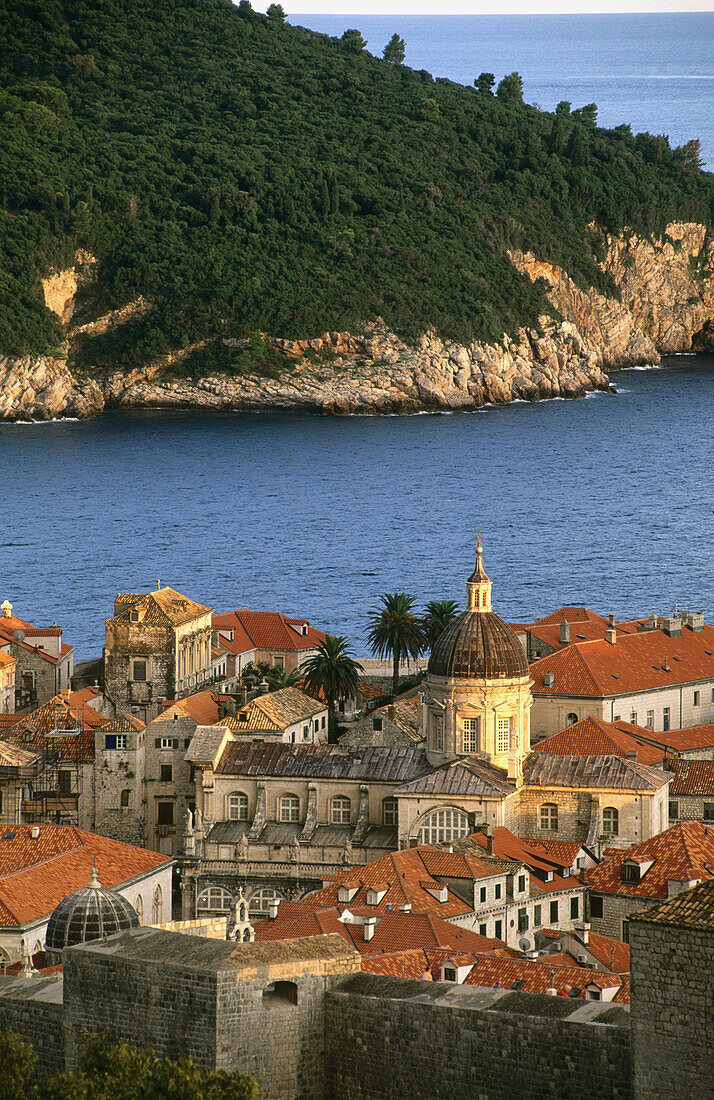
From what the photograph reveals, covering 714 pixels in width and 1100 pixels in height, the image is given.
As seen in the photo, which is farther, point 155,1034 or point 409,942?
point 409,942

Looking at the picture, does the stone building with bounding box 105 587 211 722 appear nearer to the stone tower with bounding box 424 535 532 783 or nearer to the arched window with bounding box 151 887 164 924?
the stone tower with bounding box 424 535 532 783

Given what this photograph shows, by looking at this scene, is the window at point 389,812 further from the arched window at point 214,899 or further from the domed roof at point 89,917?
the domed roof at point 89,917

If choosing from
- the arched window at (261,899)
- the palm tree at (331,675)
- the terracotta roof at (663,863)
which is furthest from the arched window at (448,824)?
the palm tree at (331,675)

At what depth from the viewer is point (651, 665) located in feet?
302

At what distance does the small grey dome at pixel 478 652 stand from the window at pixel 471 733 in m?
1.75

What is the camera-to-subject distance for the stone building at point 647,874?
6575 centimetres

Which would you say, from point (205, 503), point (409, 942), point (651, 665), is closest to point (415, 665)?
point (651, 665)

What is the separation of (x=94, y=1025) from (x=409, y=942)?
59.4 ft

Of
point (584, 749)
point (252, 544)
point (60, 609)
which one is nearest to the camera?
point (584, 749)

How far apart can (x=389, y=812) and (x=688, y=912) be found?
40.5 meters

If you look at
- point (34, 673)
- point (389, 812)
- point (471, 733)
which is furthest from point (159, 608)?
point (471, 733)

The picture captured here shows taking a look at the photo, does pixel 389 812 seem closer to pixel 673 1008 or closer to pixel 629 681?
pixel 629 681

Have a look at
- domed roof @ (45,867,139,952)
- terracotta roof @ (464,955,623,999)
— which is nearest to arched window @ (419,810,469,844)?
Answer: terracotta roof @ (464,955,623,999)

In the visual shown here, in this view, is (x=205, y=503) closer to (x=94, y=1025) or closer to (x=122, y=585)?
(x=122, y=585)
